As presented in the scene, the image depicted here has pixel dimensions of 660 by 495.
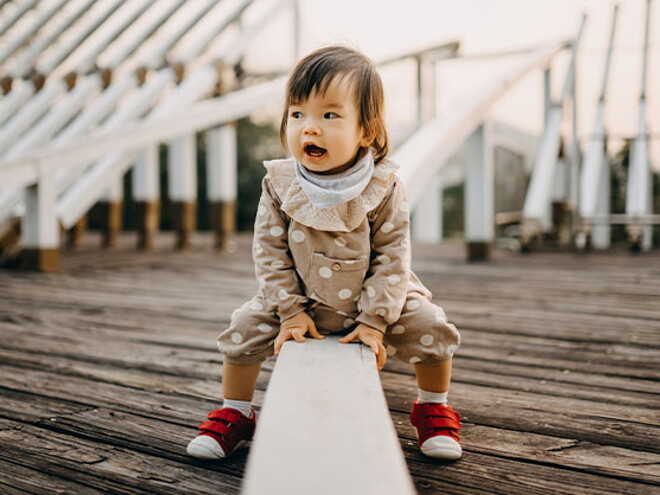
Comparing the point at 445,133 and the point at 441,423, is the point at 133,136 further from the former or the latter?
the point at 441,423

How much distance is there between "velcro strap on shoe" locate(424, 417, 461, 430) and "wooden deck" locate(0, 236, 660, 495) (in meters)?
Result: 0.04

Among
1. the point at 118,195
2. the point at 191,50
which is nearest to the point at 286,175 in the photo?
the point at 191,50

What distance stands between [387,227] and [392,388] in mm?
401

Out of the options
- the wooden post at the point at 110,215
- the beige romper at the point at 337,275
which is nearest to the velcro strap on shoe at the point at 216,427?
the beige romper at the point at 337,275

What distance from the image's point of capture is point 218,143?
4609 millimetres

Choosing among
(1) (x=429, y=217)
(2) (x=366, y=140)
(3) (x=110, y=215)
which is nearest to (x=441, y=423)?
(2) (x=366, y=140)

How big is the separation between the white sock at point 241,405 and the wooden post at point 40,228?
2528mm

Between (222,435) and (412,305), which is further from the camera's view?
(412,305)

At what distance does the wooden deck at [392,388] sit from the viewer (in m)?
1.02

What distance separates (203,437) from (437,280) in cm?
216

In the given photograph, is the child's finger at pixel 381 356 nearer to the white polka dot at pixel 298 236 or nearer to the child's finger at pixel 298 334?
the child's finger at pixel 298 334

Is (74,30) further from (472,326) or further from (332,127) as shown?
(332,127)

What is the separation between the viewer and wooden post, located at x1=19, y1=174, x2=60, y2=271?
339cm

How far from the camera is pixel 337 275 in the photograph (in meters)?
1.19
